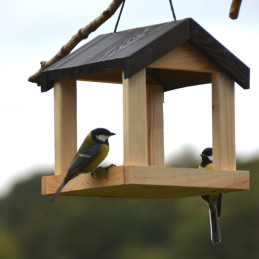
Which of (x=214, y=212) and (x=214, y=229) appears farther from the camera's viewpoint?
(x=214, y=212)

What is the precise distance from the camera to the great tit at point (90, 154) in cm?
854

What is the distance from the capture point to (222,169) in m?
8.85

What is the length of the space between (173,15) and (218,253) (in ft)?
166

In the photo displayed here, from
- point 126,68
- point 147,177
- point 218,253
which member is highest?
point 126,68

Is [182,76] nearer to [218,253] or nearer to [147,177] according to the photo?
[147,177]

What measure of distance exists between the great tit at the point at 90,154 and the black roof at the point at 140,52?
0.48 meters

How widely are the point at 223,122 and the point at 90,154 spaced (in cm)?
107

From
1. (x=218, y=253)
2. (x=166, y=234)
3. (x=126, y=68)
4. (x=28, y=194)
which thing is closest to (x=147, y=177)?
(x=126, y=68)

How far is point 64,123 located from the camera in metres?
9.28

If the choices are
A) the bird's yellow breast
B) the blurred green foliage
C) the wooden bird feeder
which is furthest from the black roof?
the blurred green foliage

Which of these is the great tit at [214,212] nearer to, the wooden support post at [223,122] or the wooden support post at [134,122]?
the wooden support post at [223,122]

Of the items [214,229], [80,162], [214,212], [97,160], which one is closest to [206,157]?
[214,212]

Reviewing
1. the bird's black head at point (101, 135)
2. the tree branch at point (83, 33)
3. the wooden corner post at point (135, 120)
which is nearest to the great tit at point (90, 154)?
the bird's black head at point (101, 135)

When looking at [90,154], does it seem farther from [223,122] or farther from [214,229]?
[214,229]
